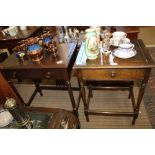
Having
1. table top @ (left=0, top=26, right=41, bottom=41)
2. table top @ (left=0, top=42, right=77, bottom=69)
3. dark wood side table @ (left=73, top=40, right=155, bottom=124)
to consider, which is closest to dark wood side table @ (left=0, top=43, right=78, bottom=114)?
table top @ (left=0, top=42, right=77, bottom=69)

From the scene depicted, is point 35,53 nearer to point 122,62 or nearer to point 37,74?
point 37,74

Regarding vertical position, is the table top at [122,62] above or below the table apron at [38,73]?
above

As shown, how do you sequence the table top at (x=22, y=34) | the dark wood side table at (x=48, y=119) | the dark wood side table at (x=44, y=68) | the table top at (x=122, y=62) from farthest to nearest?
the table top at (x=22, y=34), the dark wood side table at (x=44, y=68), the table top at (x=122, y=62), the dark wood side table at (x=48, y=119)

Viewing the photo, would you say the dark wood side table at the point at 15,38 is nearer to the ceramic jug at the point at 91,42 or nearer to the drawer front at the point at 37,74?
the drawer front at the point at 37,74

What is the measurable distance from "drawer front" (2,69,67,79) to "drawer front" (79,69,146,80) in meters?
0.19

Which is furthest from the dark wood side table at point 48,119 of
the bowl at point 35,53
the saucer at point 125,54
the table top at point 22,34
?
the table top at point 22,34

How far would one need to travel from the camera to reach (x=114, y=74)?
1.31 m

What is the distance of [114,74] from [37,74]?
26.9 inches

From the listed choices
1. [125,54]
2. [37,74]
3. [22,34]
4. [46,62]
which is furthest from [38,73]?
[22,34]

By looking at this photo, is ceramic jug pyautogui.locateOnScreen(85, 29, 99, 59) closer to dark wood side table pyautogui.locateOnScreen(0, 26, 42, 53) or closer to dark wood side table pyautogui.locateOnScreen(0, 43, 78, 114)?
dark wood side table pyautogui.locateOnScreen(0, 43, 78, 114)

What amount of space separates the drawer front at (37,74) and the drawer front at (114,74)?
0.19 meters

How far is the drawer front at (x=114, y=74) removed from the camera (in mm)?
1287
